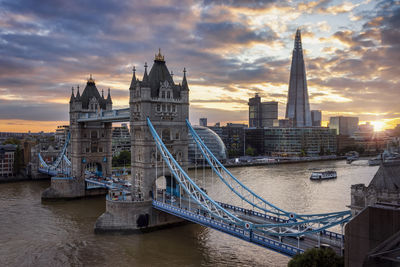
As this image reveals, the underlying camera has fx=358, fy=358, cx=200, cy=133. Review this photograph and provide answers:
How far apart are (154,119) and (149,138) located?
246 cm

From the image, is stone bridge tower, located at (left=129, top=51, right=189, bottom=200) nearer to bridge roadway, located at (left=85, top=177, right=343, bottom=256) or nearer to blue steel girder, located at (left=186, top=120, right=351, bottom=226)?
blue steel girder, located at (left=186, top=120, right=351, bottom=226)

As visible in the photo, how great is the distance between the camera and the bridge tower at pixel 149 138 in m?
41.1

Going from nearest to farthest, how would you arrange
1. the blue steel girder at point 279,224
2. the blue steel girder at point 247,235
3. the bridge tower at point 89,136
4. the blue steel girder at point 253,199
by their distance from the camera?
the blue steel girder at point 279,224 → the blue steel girder at point 247,235 → the blue steel girder at point 253,199 → the bridge tower at point 89,136

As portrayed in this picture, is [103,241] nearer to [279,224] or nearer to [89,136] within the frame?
[279,224]

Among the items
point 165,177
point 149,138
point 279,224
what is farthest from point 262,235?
point 165,177

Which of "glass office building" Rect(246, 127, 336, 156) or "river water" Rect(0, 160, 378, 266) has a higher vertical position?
"glass office building" Rect(246, 127, 336, 156)

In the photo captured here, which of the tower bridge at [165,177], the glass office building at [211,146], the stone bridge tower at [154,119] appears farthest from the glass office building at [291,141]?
the stone bridge tower at [154,119]

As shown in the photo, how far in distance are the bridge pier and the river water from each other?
1057 millimetres

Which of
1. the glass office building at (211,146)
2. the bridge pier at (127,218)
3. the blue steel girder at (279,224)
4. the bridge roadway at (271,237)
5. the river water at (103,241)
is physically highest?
the glass office building at (211,146)

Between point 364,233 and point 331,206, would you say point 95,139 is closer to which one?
point 331,206

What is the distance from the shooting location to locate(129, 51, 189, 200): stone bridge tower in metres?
43.9

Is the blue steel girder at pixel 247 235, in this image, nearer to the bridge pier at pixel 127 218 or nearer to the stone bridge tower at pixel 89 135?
the bridge pier at pixel 127 218

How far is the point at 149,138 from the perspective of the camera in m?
44.0

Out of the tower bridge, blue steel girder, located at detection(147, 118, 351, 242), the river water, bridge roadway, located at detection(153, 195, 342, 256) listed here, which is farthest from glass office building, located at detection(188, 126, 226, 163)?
bridge roadway, located at detection(153, 195, 342, 256)
